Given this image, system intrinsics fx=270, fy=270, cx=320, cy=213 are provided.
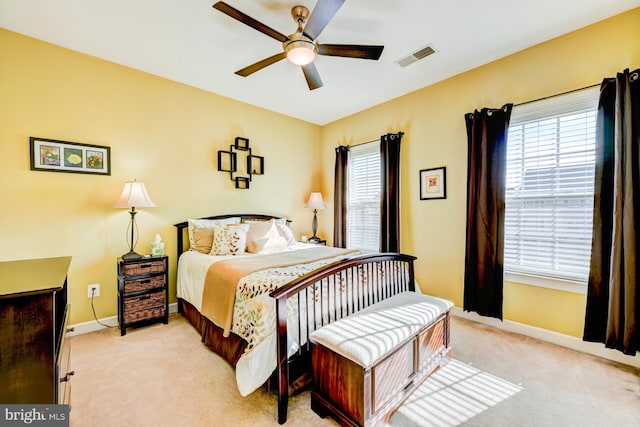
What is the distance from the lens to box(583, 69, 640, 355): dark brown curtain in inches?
81.8

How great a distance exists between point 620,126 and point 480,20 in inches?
54.9

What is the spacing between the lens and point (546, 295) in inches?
102

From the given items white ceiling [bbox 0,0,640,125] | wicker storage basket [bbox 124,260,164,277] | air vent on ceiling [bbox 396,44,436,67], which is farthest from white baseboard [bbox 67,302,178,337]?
air vent on ceiling [bbox 396,44,436,67]

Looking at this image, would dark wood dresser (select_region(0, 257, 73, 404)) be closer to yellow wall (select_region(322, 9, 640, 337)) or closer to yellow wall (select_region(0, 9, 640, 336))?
yellow wall (select_region(0, 9, 640, 336))

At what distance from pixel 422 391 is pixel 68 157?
3770 mm

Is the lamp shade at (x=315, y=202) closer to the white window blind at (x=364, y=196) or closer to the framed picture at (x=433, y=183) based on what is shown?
the white window blind at (x=364, y=196)

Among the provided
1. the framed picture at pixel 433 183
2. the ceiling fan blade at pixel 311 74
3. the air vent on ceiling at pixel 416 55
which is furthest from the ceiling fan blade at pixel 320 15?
the framed picture at pixel 433 183

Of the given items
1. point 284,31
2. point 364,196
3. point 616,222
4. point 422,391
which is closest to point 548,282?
point 616,222

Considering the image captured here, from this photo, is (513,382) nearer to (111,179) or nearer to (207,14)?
(207,14)

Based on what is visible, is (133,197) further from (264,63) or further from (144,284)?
(264,63)

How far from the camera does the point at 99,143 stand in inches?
113

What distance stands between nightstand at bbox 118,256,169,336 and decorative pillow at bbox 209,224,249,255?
0.55 meters

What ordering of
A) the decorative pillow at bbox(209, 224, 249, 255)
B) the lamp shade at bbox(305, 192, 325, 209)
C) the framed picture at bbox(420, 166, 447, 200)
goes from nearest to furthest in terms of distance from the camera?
the decorative pillow at bbox(209, 224, 249, 255), the framed picture at bbox(420, 166, 447, 200), the lamp shade at bbox(305, 192, 325, 209)

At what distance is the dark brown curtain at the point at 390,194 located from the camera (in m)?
3.71
